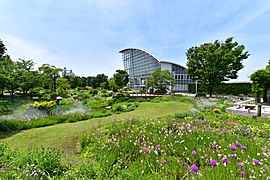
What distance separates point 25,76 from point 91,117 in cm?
1747

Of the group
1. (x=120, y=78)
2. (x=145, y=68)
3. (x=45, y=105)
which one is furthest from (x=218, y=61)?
(x=145, y=68)

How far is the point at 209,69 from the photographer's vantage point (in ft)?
74.7

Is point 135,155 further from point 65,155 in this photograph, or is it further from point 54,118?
point 54,118

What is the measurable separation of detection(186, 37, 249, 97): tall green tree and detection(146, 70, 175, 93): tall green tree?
4.31m

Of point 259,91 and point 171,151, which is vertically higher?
point 259,91

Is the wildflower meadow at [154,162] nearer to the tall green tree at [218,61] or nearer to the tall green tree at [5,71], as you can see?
the tall green tree at [5,71]

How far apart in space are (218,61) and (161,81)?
937cm

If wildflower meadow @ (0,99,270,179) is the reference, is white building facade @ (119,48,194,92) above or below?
above

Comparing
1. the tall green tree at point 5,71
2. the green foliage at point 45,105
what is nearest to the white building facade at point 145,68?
the tall green tree at point 5,71

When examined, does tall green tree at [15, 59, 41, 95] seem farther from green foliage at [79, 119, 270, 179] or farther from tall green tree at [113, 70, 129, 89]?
green foliage at [79, 119, 270, 179]

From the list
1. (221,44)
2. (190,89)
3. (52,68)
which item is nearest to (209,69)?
(221,44)

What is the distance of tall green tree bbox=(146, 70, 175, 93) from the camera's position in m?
26.8

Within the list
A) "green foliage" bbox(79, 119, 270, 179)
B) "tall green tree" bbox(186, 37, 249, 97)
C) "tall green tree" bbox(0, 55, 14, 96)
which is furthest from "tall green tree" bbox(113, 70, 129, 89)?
"green foliage" bbox(79, 119, 270, 179)

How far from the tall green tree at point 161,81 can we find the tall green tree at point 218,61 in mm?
4311
